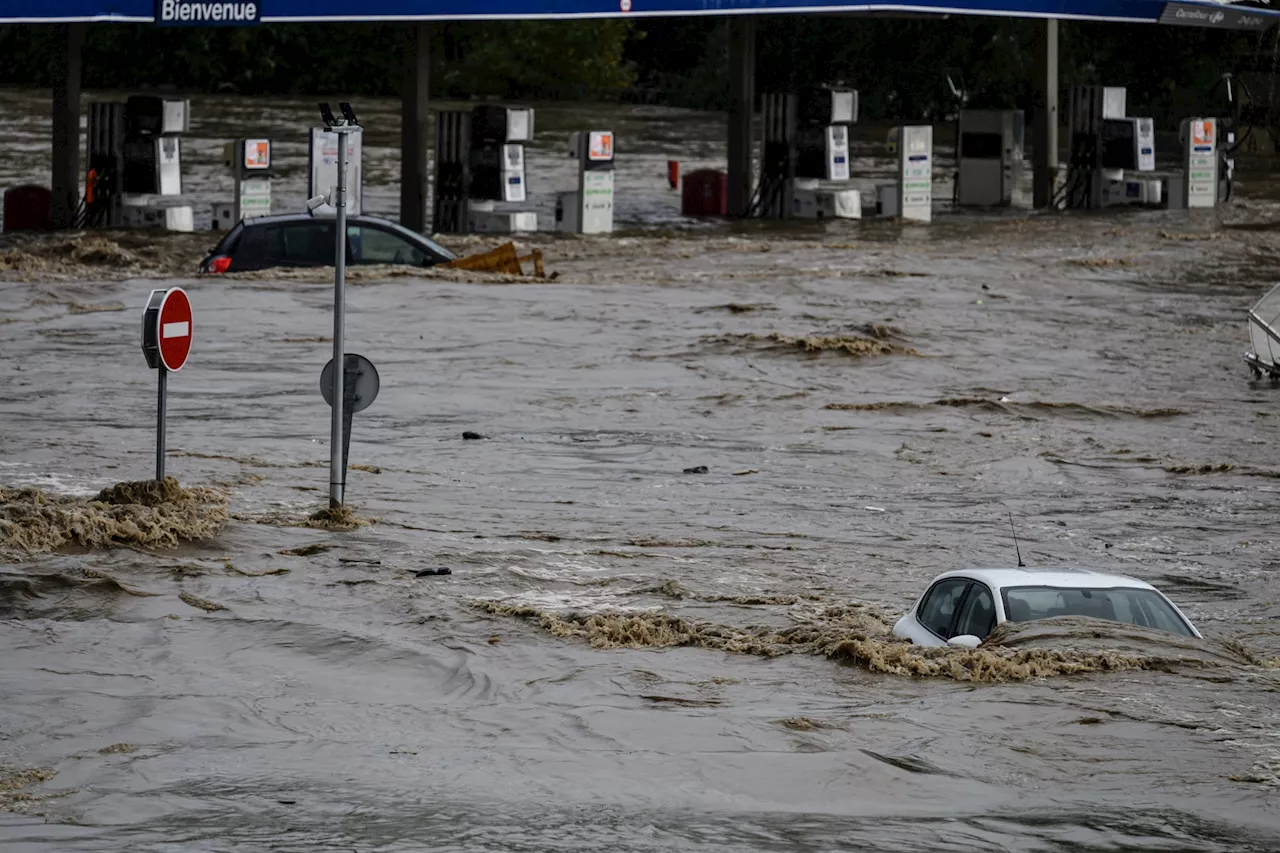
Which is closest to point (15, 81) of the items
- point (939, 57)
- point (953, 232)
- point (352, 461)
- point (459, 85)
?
point (459, 85)

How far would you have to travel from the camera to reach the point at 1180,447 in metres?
18.6

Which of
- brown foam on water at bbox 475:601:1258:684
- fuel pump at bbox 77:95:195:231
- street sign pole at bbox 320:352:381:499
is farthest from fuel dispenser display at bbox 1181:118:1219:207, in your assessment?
brown foam on water at bbox 475:601:1258:684

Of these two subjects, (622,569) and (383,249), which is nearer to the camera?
(622,569)

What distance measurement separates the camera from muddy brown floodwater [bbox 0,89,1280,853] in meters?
8.91

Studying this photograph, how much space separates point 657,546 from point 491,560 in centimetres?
124

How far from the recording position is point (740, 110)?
3706cm

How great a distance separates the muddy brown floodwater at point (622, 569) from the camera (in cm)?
891

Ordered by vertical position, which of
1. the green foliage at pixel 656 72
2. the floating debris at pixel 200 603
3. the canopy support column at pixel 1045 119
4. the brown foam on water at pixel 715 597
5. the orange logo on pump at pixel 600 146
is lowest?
the floating debris at pixel 200 603

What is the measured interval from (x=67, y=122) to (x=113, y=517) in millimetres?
19104

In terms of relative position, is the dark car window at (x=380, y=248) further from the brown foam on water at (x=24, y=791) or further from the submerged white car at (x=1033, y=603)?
the brown foam on water at (x=24, y=791)

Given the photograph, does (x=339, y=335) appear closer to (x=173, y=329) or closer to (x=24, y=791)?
(x=173, y=329)

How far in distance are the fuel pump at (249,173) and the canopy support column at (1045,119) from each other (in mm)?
15106

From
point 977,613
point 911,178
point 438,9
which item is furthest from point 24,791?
point 911,178

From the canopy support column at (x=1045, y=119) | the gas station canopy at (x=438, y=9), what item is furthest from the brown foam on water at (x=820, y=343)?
the canopy support column at (x=1045, y=119)
